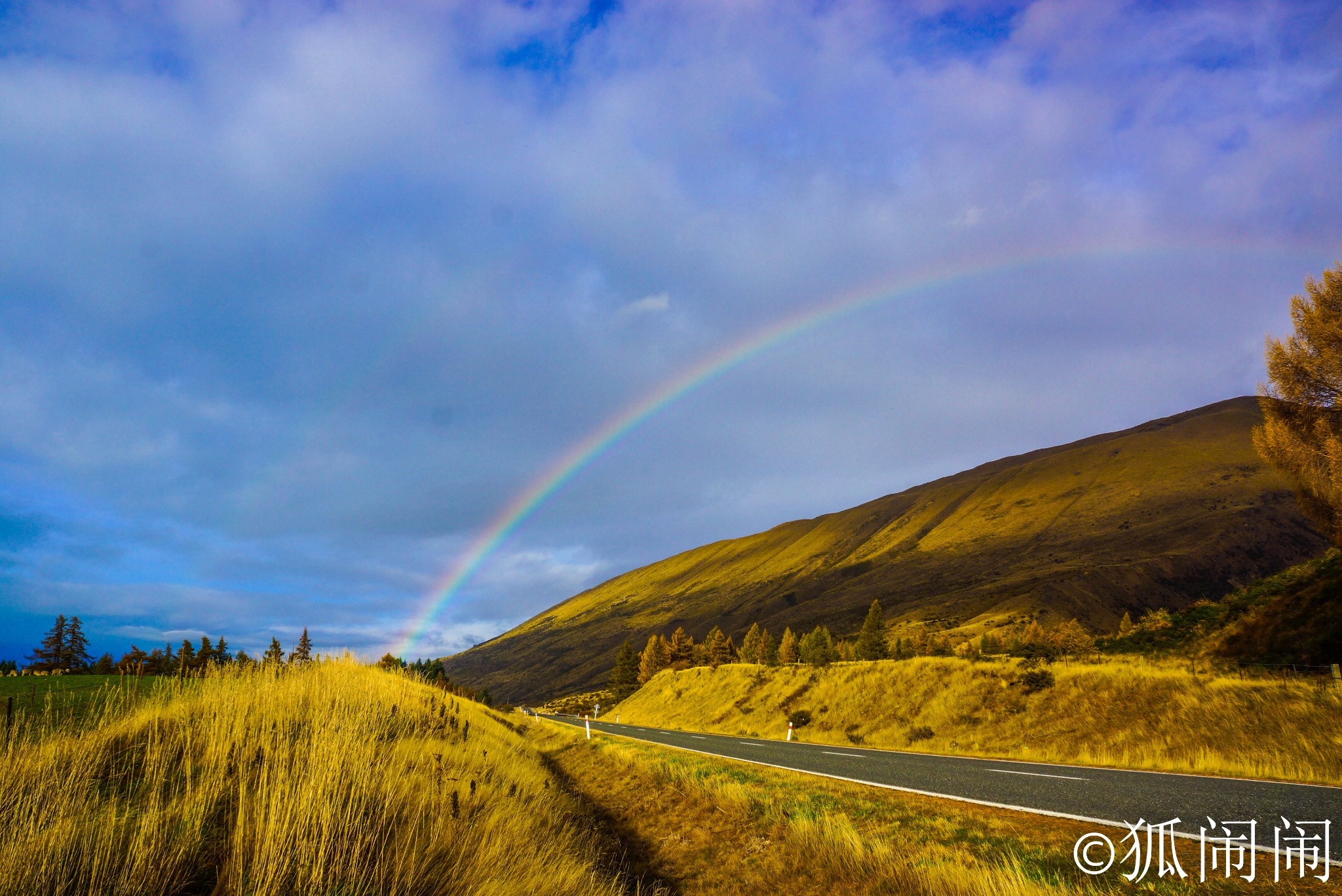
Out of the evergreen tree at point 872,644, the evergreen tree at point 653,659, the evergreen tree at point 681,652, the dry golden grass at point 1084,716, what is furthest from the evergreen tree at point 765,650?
the dry golden grass at point 1084,716

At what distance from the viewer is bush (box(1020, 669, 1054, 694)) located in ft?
76.3

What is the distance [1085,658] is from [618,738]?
20.1 metres

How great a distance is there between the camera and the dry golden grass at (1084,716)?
14.2 metres

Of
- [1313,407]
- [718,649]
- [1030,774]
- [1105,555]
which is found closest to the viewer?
[1030,774]

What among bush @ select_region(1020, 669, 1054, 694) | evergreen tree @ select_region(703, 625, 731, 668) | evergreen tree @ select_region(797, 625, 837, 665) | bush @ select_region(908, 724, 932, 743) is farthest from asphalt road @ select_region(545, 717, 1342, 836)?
evergreen tree @ select_region(703, 625, 731, 668)

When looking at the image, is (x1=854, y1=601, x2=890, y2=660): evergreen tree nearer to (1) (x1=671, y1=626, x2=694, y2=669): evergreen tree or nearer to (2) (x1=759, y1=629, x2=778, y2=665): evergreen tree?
(2) (x1=759, y1=629, x2=778, y2=665): evergreen tree

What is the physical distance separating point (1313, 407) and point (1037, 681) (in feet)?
45.3

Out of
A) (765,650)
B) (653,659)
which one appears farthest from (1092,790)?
(653,659)

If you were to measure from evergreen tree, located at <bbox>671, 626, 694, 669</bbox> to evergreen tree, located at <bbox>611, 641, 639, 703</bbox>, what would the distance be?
596 centimetres

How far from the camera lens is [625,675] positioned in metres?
88.8

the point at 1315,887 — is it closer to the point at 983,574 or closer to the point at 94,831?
the point at 94,831

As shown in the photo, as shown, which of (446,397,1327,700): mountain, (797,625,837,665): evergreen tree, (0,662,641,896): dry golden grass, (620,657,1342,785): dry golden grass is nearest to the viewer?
(0,662,641,896): dry golden grass

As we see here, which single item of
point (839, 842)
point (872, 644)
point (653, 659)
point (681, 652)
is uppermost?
point (839, 842)

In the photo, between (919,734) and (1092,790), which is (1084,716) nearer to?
(919,734)
